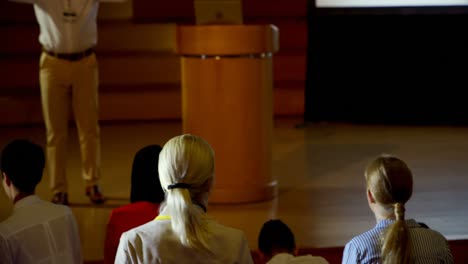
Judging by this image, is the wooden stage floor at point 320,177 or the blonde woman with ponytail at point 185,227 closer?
the blonde woman with ponytail at point 185,227

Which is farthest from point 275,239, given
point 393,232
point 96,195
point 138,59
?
point 138,59

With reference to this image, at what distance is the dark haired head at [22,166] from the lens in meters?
2.38

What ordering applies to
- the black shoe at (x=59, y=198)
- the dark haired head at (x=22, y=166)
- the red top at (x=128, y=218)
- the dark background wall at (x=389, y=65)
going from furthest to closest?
1. the dark background wall at (x=389, y=65)
2. the black shoe at (x=59, y=198)
3. the red top at (x=128, y=218)
4. the dark haired head at (x=22, y=166)

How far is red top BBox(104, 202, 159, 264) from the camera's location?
2490mm

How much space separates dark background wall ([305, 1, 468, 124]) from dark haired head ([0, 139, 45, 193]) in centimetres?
537

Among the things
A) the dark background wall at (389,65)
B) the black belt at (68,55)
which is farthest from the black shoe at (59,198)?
the dark background wall at (389,65)

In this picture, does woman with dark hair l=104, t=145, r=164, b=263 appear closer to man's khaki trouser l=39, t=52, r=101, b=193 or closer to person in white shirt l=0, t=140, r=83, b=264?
person in white shirt l=0, t=140, r=83, b=264

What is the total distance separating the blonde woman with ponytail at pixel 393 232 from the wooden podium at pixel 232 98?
241cm

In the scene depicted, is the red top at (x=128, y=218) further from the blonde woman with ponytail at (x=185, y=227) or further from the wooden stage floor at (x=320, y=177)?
the blonde woman with ponytail at (x=185, y=227)

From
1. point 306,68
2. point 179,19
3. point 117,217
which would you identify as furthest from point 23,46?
point 117,217

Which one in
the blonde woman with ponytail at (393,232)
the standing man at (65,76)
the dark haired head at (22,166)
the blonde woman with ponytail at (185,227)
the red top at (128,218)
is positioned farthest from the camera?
the standing man at (65,76)

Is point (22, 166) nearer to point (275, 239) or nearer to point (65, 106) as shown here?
point (275, 239)

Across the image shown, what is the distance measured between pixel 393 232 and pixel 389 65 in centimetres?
560

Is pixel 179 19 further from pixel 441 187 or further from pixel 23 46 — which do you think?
pixel 441 187
